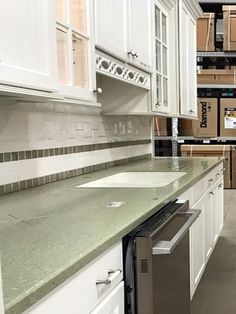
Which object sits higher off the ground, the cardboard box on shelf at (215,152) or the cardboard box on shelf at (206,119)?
the cardboard box on shelf at (206,119)

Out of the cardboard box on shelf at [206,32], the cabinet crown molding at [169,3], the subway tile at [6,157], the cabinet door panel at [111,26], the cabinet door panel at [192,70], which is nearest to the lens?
the subway tile at [6,157]

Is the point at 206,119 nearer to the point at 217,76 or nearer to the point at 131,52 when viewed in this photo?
the point at 217,76

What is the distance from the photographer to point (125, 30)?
89.2 inches

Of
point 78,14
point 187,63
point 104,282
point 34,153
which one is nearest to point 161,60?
point 187,63

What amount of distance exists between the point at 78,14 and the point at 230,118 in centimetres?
432

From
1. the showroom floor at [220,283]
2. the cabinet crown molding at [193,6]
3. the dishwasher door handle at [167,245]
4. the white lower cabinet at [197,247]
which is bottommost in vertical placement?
the showroom floor at [220,283]

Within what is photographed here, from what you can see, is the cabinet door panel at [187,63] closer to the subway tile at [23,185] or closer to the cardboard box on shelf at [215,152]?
the cardboard box on shelf at [215,152]

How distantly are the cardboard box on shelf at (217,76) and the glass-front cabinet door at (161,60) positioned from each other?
2627 millimetres

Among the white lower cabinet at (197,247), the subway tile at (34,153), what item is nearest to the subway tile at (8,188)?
the subway tile at (34,153)

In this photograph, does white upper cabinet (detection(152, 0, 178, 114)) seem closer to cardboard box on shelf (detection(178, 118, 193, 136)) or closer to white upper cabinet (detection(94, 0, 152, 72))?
white upper cabinet (detection(94, 0, 152, 72))

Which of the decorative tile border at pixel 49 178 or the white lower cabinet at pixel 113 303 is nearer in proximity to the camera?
the white lower cabinet at pixel 113 303

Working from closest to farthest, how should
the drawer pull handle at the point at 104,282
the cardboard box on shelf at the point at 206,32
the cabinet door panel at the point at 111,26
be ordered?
1. the drawer pull handle at the point at 104,282
2. the cabinet door panel at the point at 111,26
3. the cardboard box on shelf at the point at 206,32

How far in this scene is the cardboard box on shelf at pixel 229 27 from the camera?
215 inches

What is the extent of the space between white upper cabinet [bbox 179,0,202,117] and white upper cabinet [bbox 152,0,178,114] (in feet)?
0.34
